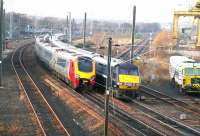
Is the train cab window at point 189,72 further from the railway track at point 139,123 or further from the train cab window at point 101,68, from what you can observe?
the railway track at point 139,123

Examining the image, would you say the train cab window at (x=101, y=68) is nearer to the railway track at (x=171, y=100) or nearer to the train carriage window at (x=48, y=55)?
the railway track at (x=171, y=100)

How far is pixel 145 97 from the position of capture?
33.9 metres

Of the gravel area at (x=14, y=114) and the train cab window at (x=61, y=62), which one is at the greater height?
the train cab window at (x=61, y=62)

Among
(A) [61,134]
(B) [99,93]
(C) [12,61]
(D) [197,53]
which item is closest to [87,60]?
(B) [99,93]

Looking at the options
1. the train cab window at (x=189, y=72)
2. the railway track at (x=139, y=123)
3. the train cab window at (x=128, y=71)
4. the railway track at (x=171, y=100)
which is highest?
the train cab window at (x=128, y=71)

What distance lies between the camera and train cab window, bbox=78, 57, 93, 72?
3432 cm

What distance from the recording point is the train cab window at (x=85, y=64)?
113ft

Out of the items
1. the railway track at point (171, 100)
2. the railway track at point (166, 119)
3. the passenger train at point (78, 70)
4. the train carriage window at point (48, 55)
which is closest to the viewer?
the railway track at point (166, 119)

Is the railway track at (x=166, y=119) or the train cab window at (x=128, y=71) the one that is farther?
the train cab window at (x=128, y=71)

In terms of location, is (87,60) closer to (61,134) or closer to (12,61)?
(61,134)

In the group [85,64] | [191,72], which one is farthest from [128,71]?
[191,72]

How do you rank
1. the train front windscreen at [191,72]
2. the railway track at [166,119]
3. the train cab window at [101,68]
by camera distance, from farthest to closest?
1. the train front windscreen at [191,72]
2. the train cab window at [101,68]
3. the railway track at [166,119]

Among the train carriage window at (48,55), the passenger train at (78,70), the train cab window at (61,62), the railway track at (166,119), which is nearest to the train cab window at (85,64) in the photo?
the passenger train at (78,70)

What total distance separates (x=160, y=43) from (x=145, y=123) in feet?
170
